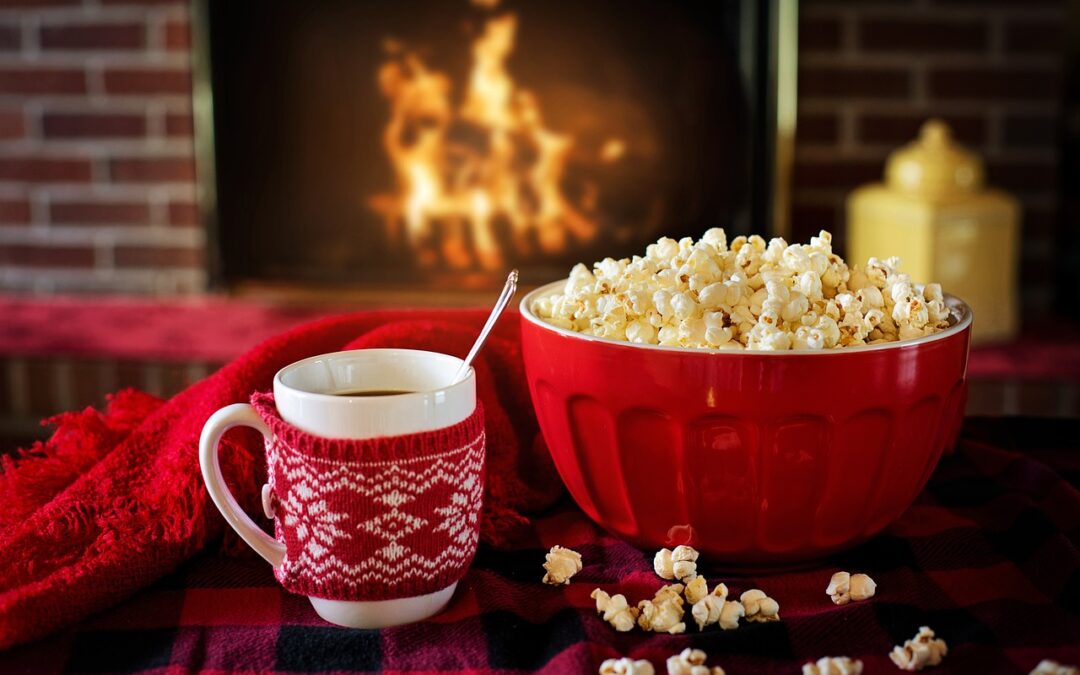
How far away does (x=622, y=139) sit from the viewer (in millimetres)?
2094

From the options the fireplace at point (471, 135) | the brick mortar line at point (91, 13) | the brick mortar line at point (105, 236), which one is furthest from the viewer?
the brick mortar line at point (105, 236)

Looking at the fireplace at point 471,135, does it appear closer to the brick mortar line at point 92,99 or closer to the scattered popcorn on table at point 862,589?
the brick mortar line at point 92,99

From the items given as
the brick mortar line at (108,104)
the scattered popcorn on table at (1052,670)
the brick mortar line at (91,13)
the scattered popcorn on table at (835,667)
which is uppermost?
the brick mortar line at (91,13)

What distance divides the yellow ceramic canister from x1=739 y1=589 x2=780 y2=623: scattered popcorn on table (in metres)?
1.32

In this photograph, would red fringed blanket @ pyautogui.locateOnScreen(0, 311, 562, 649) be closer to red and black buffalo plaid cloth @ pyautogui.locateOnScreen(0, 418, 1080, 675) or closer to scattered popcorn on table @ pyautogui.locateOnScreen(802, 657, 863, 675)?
red and black buffalo plaid cloth @ pyautogui.locateOnScreen(0, 418, 1080, 675)

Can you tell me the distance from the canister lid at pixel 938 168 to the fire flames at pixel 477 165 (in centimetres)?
52

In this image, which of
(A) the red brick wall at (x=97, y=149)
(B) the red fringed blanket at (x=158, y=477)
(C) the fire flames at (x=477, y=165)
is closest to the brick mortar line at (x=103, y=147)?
(A) the red brick wall at (x=97, y=149)

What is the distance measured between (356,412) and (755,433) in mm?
218

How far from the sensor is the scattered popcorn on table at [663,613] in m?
0.59

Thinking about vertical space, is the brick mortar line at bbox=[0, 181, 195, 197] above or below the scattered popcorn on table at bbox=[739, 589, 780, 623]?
above

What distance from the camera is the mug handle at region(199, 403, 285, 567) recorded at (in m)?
0.61

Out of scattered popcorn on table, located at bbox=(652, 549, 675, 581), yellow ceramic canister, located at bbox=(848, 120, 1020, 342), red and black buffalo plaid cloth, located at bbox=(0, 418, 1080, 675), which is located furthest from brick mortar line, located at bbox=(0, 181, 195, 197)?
scattered popcorn on table, located at bbox=(652, 549, 675, 581)

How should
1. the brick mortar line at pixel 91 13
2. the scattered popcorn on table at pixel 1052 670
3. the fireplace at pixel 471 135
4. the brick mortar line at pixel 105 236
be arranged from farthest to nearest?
the brick mortar line at pixel 105 236 → the brick mortar line at pixel 91 13 → the fireplace at pixel 471 135 → the scattered popcorn on table at pixel 1052 670

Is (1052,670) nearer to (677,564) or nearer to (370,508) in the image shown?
(677,564)
